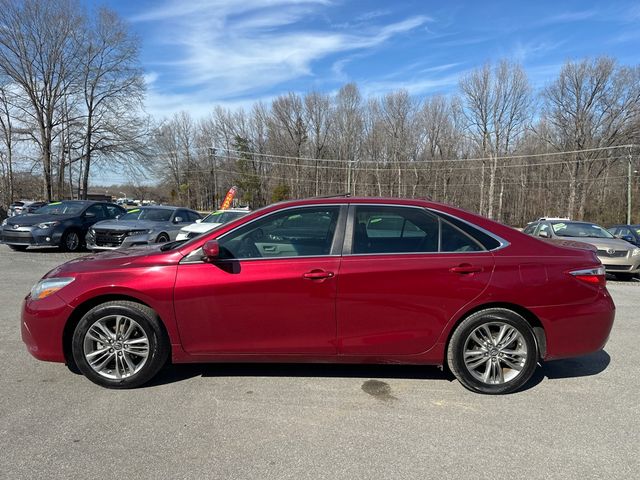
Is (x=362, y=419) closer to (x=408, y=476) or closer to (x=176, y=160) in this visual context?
(x=408, y=476)

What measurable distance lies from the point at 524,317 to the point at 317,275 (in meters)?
1.84

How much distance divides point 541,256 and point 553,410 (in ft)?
4.07

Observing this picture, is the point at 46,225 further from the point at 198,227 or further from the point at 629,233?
the point at 629,233

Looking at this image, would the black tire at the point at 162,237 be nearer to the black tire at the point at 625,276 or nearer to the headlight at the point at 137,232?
the headlight at the point at 137,232

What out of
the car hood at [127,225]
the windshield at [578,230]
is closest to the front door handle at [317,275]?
the car hood at [127,225]

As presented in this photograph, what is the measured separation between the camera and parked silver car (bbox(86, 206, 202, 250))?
36.4 ft

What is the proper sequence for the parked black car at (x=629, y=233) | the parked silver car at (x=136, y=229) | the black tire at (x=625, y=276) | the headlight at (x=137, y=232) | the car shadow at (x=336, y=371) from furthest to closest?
the parked black car at (x=629, y=233) < the headlight at (x=137, y=232) < the parked silver car at (x=136, y=229) < the black tire at (x=625, y=276) < the car shadow at (x=336, y=371)

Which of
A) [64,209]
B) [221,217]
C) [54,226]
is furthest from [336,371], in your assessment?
[64,209]

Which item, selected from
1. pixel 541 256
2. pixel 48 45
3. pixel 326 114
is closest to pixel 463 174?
pixel 326 114

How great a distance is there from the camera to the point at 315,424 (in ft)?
9.73

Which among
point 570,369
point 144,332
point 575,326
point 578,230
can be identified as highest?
point 578,230

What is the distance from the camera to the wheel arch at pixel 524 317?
11.3ft

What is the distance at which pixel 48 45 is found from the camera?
105 ft

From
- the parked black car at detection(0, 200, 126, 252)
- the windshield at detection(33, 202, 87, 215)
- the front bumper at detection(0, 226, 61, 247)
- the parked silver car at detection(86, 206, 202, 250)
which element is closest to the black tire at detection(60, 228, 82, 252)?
the parked black car at detection(0, 200, 126, 252)
